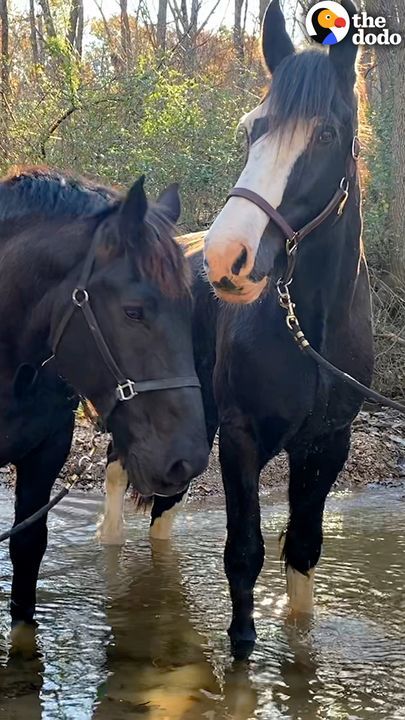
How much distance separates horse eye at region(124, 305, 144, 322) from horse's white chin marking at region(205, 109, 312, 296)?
333 millimetres

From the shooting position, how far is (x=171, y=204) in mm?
3316

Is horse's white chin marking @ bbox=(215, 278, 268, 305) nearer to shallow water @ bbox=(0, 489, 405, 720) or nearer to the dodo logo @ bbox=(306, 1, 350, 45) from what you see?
the dodo logo @ bbox=(306, 1, 350, 45)

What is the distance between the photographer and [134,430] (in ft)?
9.43

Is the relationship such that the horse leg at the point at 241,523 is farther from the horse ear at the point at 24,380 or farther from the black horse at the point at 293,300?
the horse ear at the point at 24,380

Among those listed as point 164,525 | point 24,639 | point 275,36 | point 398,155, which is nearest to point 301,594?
point 24,639

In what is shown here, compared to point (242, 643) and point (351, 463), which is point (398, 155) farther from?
point (242, 643)

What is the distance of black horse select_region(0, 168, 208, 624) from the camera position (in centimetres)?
280

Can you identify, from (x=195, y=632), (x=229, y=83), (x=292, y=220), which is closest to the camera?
(x=292, y=220)

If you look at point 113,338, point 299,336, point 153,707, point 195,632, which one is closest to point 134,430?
point 113,338

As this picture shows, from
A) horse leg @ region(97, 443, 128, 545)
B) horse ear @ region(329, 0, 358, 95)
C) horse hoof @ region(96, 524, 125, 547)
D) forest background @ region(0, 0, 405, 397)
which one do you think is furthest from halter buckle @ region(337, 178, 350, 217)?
forest background @ region(0, 0, 405, 397)

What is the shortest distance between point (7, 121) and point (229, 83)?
15.8ft

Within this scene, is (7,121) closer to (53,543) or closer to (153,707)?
(53,543)

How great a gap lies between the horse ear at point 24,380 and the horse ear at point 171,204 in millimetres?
793

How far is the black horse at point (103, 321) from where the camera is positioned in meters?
2.80
